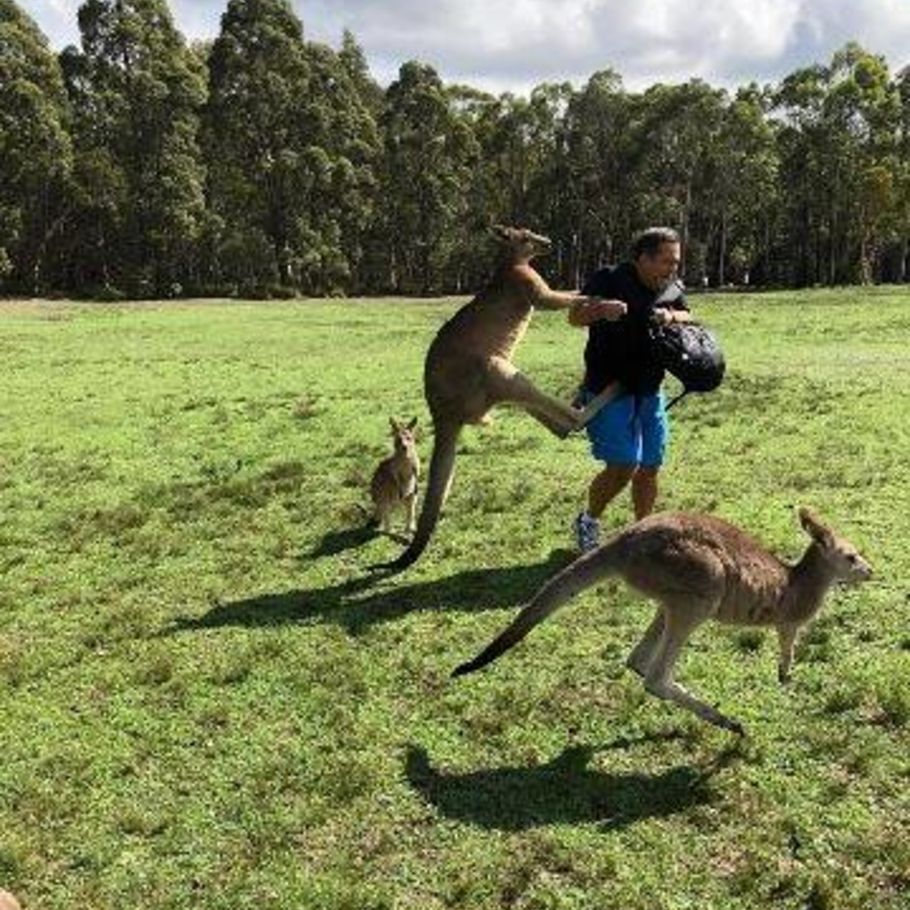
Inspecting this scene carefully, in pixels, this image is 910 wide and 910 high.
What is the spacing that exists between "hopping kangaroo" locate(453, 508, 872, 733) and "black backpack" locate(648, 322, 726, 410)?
1.58 meters

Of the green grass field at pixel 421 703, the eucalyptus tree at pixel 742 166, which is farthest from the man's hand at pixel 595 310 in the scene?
the eucalyptus tree at pixel 742 166

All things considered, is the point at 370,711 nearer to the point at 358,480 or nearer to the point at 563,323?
the point at 358,480

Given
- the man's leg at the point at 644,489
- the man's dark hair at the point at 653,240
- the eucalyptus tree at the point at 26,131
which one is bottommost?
the man's leg at the point at 644,489

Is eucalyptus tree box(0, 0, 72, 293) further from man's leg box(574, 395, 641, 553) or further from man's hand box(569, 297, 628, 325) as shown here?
man's hand box(569, 297, 628, 325)

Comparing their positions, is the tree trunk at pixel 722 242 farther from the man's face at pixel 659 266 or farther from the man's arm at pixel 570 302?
the man's arm at pixel 570 302

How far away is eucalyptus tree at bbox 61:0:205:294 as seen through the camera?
40375mm

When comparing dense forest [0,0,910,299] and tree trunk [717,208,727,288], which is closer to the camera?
dense forest [0,0,910,299]

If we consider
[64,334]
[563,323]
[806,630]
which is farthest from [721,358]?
[64,334]

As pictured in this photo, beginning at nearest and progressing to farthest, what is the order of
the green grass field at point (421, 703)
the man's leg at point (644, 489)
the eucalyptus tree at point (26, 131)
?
the green grass field at point (421, 703), the man's leg at point (644, 489), the eucalyptus tree at point (26, 131)

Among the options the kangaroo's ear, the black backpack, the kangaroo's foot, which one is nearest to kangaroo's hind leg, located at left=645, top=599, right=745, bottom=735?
the kangaroo's foot

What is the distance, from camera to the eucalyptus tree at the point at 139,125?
4038cm

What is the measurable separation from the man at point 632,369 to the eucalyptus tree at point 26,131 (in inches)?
1360

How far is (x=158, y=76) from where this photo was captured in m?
40.8

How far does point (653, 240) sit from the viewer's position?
21.6ft
